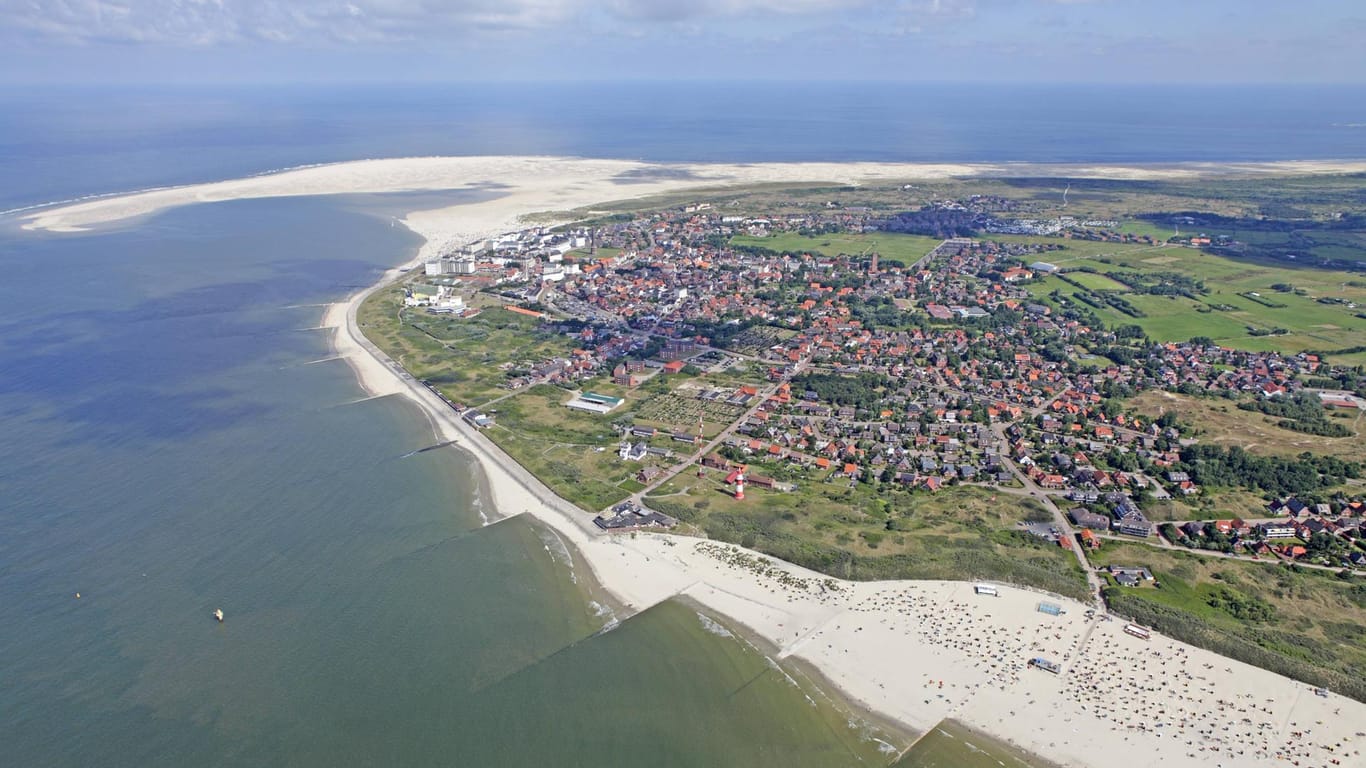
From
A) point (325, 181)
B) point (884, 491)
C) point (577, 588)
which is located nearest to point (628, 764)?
point (577, 588)

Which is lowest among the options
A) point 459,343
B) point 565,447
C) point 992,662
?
point 992,662

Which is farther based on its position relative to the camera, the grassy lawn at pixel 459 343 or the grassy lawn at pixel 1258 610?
the grassy lawn at pixel 459 343

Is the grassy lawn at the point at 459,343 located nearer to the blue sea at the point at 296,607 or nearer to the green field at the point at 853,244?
the blue sea at the point at 296,607

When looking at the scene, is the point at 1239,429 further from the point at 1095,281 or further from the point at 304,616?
the point at 304,616

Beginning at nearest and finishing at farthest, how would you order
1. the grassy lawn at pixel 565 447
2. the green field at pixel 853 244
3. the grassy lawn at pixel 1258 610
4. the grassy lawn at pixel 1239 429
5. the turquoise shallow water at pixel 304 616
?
the turquoise shallow water at pixel 304 616, the grassy lawn at pixel 1258 610, the grassy lawn at pixel 565 447, the grassy lawn at pixel 1239 429, the green field at pixel 853 244

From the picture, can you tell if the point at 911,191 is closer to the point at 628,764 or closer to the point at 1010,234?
the point at 1010,234

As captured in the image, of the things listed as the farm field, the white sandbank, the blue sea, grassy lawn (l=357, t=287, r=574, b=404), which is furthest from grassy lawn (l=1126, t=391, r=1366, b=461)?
grassy lawn (l=357, t=287, r=574, b=404)

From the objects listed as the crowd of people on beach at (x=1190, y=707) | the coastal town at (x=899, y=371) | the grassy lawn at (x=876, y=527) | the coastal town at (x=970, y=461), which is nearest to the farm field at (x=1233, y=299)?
the coastal town at (x=970, y=461)

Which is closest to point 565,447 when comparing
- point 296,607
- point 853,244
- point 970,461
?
point 296,607
